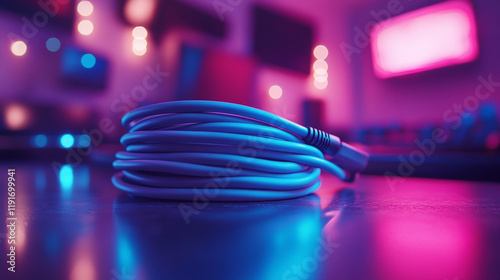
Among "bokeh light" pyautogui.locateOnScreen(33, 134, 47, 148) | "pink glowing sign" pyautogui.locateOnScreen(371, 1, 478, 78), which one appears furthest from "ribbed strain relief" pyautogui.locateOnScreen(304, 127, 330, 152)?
"pink glowing sign" pyautogui.locateOnScreen(371, 1, 478, 78)

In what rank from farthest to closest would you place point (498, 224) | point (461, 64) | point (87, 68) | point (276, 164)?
point (461, 64) → point (87, 68) → point (276, 164) → point (498, 224)

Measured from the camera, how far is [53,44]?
1.22 metres

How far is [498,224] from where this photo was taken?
0.24m

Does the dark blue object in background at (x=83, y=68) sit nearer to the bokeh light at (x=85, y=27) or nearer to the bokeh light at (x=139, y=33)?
the bokeh light at (x=85, y=27)

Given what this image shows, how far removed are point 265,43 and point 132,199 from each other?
135 centimetres

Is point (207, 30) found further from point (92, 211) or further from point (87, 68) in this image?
point (92, 211)

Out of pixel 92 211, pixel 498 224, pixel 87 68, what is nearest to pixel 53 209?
pixel 92 211

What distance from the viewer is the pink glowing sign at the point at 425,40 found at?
1434 millimetres

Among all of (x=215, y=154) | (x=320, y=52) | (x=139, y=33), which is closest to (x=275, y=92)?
(x=320, y=52)

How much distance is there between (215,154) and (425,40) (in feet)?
5.42

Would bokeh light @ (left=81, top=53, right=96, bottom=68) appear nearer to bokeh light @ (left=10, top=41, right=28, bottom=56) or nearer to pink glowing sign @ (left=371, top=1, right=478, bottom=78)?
bokeh light @ (left=10, top=41, right=28, bottom=56)

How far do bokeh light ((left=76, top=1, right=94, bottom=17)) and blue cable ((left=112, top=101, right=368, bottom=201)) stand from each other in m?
1.18

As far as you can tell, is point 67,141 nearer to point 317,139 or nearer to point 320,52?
point 317,139

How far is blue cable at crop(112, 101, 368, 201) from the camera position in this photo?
0.33 meters
